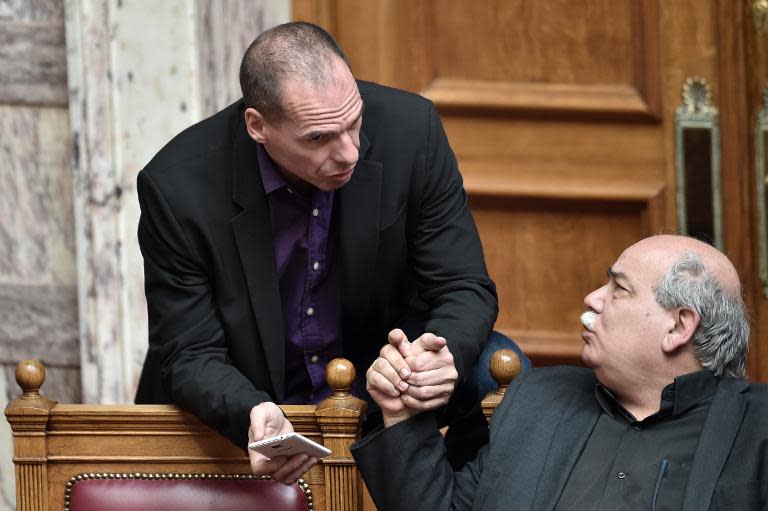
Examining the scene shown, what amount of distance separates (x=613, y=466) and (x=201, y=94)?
177 cm

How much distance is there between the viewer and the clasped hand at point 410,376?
2506 mm

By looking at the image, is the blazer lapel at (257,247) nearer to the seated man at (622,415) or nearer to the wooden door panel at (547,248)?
the seated man at (622,415)

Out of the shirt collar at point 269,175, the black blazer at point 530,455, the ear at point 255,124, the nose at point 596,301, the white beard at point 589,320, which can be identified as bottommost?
the black blazer at point 530,455

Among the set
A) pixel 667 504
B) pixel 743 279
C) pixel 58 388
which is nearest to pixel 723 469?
pixel 667 504

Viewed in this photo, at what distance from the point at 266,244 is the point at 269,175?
135 mm

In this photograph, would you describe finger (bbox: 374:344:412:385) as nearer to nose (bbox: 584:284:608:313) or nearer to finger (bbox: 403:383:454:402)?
finger (bbox: 403:383:454:402)

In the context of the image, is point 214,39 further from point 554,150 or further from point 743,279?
point 743,279

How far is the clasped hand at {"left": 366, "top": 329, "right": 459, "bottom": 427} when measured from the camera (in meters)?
2.51

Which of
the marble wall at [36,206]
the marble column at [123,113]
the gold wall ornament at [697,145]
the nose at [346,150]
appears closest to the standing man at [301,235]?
the nose at [346,150]

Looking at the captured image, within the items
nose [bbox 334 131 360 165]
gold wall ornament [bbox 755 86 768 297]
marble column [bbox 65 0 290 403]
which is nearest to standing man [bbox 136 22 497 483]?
nose [bbox 334 131 360 165]

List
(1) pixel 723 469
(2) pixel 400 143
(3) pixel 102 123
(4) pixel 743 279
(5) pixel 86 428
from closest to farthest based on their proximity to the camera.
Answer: (1) pixel 723 469
(5) pixel 86 428
(2) pixel 400 143
(3) pixel 102 123
(4) pixel 743 279

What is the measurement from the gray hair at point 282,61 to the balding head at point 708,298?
0.70 meters

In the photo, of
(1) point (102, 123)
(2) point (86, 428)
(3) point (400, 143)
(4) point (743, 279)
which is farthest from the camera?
(4) point (743, 279)

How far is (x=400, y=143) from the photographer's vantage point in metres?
2.95
